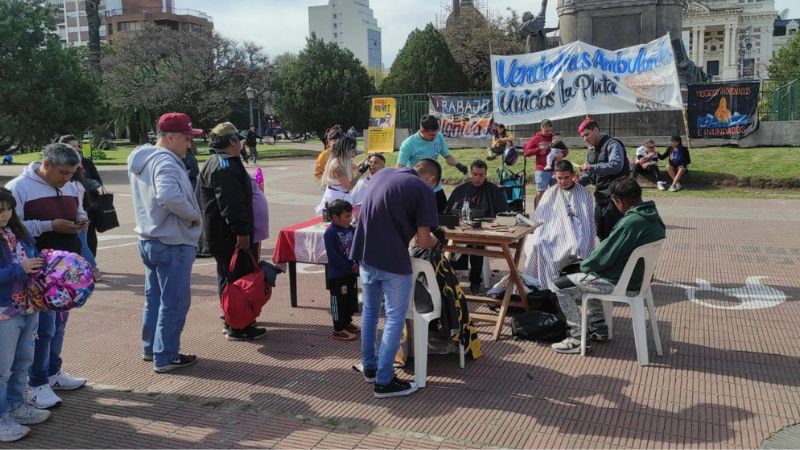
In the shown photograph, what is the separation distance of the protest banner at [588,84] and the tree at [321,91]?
26.4 m

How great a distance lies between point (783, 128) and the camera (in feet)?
60.8

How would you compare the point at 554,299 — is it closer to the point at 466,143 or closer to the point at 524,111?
the point at 524,111

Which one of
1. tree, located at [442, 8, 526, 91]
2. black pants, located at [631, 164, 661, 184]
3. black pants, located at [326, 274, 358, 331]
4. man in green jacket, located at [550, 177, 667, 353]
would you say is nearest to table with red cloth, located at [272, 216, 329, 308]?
black pants, located at [326, 274, 358, 331]

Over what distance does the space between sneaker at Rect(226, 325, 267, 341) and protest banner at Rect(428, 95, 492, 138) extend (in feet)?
56.5

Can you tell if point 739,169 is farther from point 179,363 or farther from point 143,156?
point 143,156

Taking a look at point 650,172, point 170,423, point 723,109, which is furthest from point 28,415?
point 723,109

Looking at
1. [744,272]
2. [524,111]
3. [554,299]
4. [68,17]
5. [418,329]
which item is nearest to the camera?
[418,329]

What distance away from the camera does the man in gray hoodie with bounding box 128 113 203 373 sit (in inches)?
195

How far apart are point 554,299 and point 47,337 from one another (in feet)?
14.1

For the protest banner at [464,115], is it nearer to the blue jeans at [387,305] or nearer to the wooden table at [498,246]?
the wooden table at [498,246]

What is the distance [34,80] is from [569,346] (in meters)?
29.2

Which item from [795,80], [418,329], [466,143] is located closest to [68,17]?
[466,143]

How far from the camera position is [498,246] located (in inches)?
243

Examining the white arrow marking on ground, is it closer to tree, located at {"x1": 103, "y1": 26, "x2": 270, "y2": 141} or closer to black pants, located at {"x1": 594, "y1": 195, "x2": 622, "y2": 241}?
black pants, located at {"x1": 594, "y1": 195, "x2": 622, "y2": 241}
